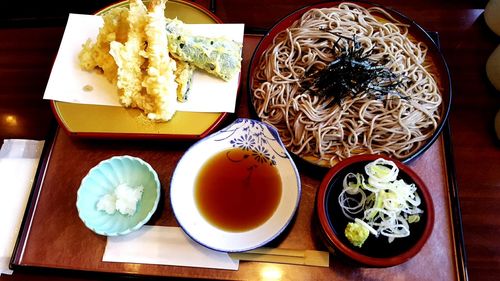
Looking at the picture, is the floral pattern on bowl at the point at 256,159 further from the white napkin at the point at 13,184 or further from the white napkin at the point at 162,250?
the white napkin at the point at 13,184

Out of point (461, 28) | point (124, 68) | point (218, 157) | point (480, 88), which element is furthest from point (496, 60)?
point (124, 68)

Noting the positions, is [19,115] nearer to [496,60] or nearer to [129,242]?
[129,242]

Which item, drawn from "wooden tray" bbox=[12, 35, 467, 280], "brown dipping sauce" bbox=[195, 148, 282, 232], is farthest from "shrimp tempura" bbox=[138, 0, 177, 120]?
"brown dipping sauce" bbox=[195, 148, 282, 232]

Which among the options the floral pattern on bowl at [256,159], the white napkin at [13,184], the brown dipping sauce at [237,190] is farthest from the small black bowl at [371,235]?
the white napkin at [13,184]

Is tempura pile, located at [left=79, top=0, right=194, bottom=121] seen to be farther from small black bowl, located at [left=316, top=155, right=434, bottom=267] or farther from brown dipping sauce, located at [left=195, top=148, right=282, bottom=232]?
small black bowl, located at [left=316, top=155, right=434, bottom=267]

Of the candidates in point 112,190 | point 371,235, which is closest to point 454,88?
point 371,235

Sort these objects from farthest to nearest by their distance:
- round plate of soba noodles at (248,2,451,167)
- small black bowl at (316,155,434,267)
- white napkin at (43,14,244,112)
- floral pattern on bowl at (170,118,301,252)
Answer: white napkin at (43,14,244,112) → round plate of soba noodles at (248,2,451,167) → floral pattern on bowl at (170,118,301,252) → small black bowl at (316,155,434,267)
